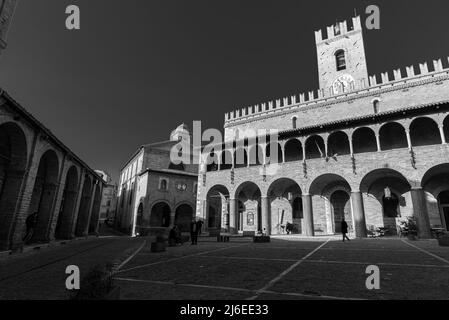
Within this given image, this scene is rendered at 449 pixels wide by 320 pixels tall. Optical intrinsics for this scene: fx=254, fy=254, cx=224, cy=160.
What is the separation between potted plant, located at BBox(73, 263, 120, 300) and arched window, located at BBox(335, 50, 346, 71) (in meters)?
33.2

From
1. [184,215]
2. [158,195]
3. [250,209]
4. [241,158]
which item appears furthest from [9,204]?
[184,215]

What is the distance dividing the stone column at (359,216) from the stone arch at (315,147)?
5188 millimetres

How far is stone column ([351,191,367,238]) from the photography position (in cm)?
1784

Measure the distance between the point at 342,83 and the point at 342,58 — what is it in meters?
4.17

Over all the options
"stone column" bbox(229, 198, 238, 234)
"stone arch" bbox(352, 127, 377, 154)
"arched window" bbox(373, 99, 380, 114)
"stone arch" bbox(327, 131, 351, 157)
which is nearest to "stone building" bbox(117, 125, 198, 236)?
"stone column" bbox(229, 198, 238, 234)

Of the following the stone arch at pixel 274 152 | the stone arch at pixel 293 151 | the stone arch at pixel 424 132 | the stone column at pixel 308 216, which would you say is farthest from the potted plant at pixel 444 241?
the stone arch at pixel 293 151

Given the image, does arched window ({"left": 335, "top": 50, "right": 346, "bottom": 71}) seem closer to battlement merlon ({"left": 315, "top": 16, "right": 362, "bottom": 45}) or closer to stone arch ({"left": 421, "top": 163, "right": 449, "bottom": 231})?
battlement merlon ({"left": 315, "top": 16, "right": 362, "bottom": 45})

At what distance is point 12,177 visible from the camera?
34.1 feet

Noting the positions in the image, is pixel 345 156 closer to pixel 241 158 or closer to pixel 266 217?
pixel 266 217

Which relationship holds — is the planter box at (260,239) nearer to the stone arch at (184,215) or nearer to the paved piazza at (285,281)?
the paved piazza at (285,281)

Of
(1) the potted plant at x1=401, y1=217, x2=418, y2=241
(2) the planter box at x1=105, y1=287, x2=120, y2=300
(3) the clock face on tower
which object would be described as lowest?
(2) the planter box at x1=105, y1=287, x2=120, y2=300

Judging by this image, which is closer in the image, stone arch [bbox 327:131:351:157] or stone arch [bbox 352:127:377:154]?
stone arch [bbox 352:127:377:154]
